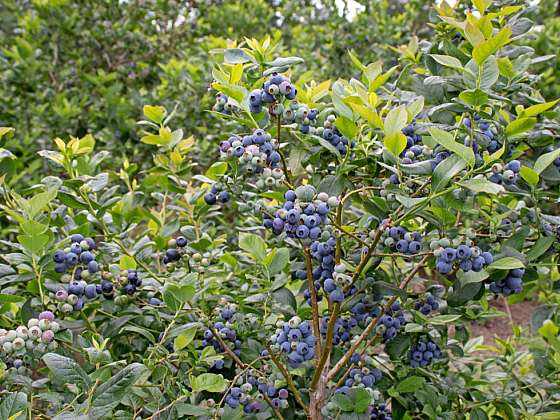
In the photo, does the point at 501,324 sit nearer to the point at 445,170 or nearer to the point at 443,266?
the point at 443,266

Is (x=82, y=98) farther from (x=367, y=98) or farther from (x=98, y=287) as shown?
(x=367, y=98)

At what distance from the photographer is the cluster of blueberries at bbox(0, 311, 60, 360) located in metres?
1.42

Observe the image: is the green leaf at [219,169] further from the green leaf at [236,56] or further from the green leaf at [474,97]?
the green leaf at [474,97]

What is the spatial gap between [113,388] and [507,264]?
0.90 meters

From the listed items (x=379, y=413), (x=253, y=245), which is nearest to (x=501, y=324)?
(x=379, y=413)

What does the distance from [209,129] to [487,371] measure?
8.78 feet

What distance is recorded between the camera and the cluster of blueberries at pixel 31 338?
4.67 ft

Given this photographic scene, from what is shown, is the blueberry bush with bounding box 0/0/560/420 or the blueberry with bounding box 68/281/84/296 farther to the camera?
the blueberry with bounding box 68/281/84/296

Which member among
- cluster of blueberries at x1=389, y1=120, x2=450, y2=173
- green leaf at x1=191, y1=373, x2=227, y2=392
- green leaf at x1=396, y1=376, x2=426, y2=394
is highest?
cluster of blueberries at x1=389, y1=120, x2=450, y2=173

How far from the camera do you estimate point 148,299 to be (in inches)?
74.5

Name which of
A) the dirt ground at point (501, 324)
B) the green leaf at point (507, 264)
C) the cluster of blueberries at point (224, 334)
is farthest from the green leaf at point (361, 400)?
the dirt ground at point (501, 324)

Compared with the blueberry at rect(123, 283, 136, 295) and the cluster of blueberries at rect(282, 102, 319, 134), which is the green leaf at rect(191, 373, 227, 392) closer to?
the blueberry at rect(123, 283, 136, 295)

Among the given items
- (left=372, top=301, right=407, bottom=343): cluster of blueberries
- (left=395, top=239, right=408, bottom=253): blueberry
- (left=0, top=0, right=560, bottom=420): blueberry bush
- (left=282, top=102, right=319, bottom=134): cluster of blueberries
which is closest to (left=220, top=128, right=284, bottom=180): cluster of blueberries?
(left=0, top=0, right=560, bottom=420): blueberry bush

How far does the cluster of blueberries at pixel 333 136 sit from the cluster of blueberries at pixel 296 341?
428mm
